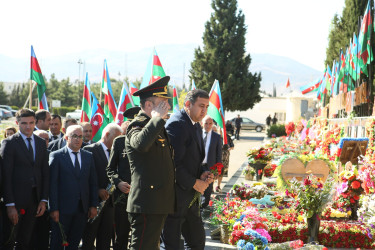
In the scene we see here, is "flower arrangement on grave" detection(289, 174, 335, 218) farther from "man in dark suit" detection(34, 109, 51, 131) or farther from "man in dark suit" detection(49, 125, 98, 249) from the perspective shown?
"man in dark suit" detection(34, 109, 51, 131)

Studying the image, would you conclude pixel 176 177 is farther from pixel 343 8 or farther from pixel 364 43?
pixel 343 8

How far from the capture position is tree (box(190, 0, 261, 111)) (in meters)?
45.2

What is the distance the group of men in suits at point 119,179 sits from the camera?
4.39 m

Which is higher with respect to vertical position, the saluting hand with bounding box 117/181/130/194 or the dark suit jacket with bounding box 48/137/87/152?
the dark suit jacket with bounding box 48/137/87/152

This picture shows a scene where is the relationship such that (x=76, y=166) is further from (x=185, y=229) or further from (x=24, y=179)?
(x=185, y=229)

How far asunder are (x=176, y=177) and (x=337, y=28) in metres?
35.2

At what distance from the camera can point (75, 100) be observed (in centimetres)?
8562

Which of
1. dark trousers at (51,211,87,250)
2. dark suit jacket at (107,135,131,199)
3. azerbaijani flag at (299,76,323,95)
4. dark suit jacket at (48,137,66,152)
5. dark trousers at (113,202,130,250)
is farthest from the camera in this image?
azerbaijani flag at (299,76,323,95)

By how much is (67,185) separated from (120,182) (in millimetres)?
628

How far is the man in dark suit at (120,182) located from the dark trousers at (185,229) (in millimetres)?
1207

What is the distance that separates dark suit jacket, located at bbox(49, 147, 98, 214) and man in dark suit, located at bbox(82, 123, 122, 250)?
382 millimetres

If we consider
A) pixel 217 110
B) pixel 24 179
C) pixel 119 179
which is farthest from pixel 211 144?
pixel 24 179

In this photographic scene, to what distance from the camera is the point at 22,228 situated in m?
5.97

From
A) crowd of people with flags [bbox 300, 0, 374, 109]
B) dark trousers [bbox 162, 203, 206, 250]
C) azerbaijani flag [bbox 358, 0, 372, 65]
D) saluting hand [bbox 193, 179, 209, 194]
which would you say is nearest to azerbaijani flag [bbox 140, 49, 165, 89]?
dark trousers [bbox 162, 203, 206, 250]
